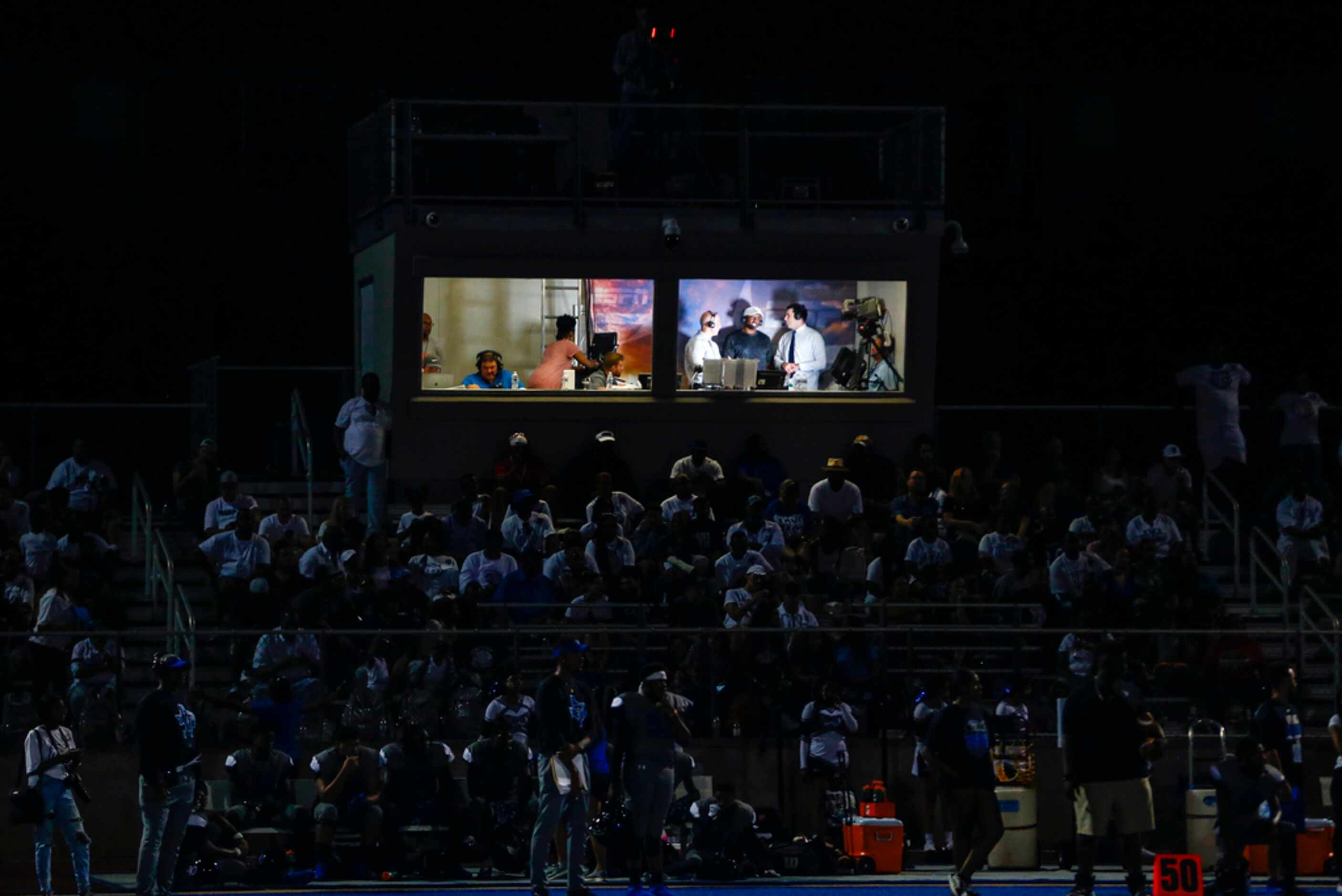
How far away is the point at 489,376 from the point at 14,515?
5387 millimetres

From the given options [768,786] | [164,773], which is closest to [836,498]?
[768,786]

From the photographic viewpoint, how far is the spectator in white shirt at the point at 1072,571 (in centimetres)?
2203

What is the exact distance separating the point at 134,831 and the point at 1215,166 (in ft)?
56.8

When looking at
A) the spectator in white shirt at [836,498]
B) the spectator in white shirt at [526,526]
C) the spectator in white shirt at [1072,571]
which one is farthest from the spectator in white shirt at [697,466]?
the spectator in white shirt at [1072,571]

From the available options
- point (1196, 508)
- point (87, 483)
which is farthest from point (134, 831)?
point (1196, 508)

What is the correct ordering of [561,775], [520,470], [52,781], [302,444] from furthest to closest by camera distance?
[302,444], [520,470], [52,781], [561,775]

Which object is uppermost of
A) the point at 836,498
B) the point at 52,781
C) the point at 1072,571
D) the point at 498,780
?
the point at 836,498

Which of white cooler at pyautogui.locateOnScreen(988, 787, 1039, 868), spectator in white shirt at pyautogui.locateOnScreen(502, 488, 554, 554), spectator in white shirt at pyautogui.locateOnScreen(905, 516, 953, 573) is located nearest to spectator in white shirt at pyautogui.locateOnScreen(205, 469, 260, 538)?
spectator in white shirt at pyautogui.locateOnScreen(502, 488, 554, 554)

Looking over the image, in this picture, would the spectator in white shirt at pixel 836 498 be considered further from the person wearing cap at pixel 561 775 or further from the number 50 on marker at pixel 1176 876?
the number 50 on marker at pixel 1176 876

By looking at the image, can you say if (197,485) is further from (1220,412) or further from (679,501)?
(1220,412)

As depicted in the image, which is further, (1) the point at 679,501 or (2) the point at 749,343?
(2) the point at 749,343

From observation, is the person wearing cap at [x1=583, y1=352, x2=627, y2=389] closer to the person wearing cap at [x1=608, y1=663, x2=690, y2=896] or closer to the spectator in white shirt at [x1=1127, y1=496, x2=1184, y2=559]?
the spectator in white shirt at [x1=1127, y1=496, x2=1184, y2=559]

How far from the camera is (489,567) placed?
21750 millimetres

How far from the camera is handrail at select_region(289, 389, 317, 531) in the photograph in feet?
80.9
